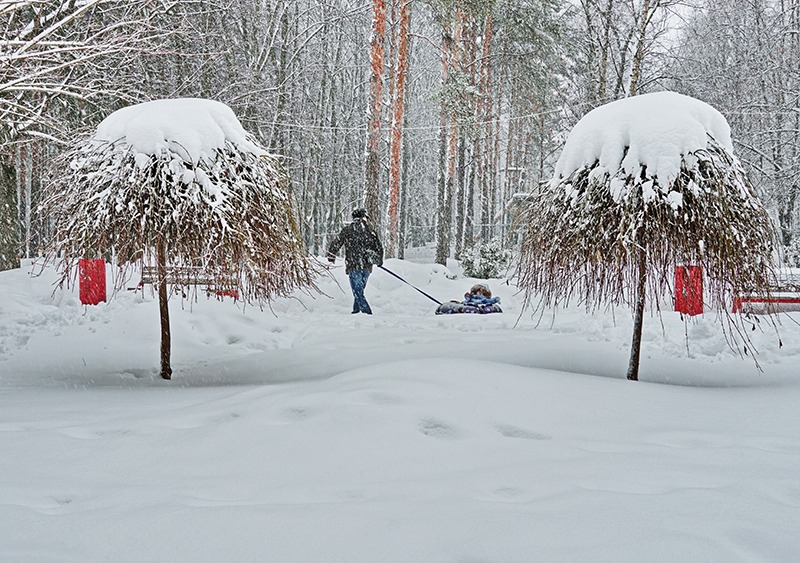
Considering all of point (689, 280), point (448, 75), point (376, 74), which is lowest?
point (689, 280)

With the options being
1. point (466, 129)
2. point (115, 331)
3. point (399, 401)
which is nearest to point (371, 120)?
point (466, 129)

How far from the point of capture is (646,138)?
462 cm

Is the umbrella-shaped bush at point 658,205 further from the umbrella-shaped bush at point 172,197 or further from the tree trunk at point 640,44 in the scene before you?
the tree trunk at point 640,44

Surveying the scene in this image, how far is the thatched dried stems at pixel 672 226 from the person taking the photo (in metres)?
4.45

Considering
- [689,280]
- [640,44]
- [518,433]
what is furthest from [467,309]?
[640,44]

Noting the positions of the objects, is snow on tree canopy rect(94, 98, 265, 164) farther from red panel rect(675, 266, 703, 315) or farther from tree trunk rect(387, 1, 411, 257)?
tree trunk rect(387, 1, 411, 257)

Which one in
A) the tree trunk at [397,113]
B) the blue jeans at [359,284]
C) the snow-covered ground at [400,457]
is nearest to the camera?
the snow-covered ground at [400,457]

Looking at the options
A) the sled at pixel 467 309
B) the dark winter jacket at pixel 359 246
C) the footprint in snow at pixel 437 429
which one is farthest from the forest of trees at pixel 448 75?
the footprint in snow at pixel 437 429

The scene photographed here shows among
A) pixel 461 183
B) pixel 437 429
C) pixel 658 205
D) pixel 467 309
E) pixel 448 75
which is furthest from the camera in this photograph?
pixel 461 183

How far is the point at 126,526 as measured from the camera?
2.09 m

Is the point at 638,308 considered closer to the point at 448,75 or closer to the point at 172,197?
the point at 172,197

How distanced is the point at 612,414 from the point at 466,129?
44.9 ft

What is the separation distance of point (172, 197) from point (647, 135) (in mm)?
3981

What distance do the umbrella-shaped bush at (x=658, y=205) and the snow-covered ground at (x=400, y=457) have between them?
100 cm
